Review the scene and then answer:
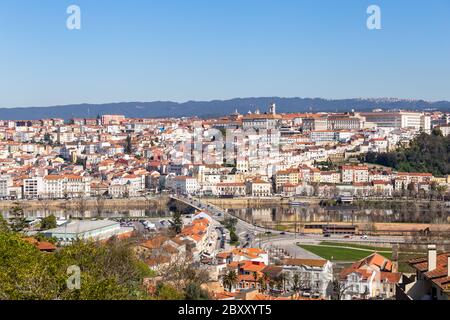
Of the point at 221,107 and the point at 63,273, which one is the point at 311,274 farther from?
the point at 221,107

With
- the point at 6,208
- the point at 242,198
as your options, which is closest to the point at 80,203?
the point at 6,208

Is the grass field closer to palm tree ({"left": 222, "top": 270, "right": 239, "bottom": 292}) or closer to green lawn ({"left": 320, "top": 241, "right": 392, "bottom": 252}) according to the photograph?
green lawn ({"left": 320, "top": 241, "right": 392, "bottom": 252})

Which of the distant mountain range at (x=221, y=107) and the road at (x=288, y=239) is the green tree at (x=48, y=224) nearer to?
the road at (x=288, y=239)

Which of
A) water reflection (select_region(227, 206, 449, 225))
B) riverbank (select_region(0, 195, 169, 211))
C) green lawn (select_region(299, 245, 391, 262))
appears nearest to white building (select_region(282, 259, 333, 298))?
green lawn (select_region(299, 245, 391, 262))

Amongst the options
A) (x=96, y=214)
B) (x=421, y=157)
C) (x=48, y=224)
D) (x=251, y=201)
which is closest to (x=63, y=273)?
(x=48, y=224)

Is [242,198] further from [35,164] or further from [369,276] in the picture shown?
[369,276]

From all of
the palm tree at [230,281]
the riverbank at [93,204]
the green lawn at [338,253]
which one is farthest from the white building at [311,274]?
the riverbank at [93,204]
